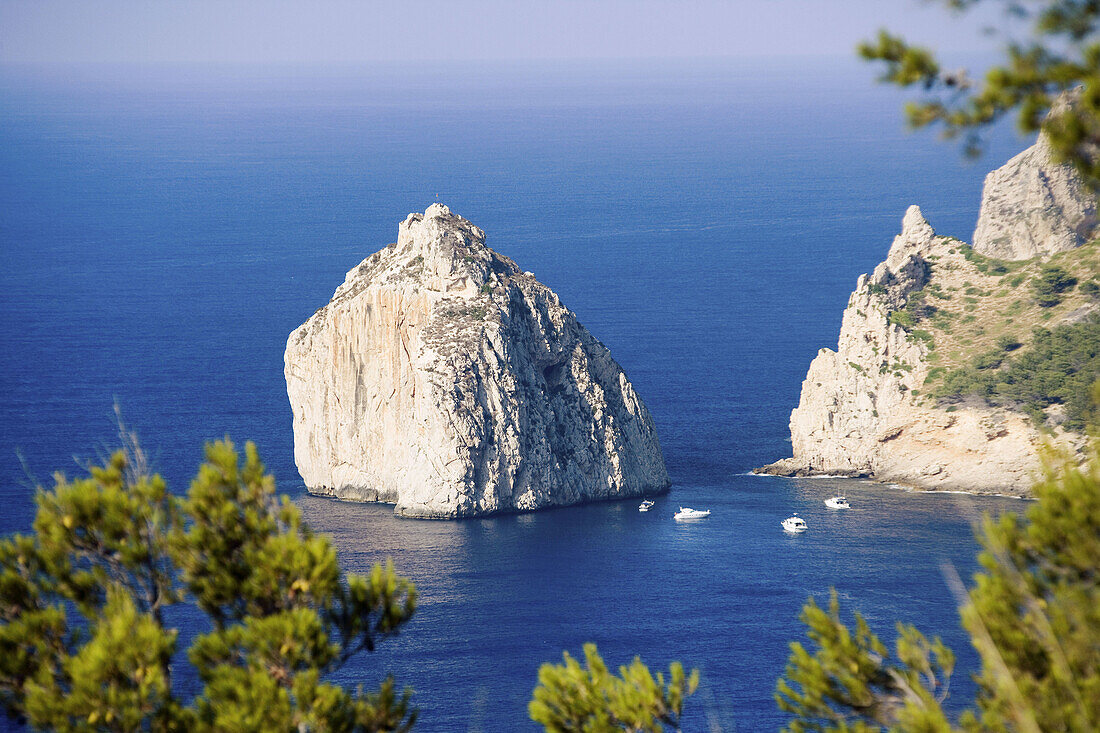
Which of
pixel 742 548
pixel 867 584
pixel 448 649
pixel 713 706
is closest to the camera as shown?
pixel 713 706

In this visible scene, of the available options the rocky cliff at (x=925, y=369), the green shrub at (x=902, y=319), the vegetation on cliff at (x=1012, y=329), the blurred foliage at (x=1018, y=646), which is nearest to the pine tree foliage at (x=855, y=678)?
the blurred foliage at (x=1018, y=646)

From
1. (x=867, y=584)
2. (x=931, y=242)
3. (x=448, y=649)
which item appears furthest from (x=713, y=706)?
(x=931, y=242)

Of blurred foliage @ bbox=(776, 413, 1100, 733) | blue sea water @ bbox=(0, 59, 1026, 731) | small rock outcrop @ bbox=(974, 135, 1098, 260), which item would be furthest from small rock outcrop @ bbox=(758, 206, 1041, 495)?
blurred foliage @ bbox=(776, 413, 1100, 733)

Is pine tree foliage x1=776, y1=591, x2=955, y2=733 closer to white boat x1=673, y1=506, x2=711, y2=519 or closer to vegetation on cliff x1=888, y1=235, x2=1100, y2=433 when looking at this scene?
white boat x1=673, y1=506, x2=711, y2=519

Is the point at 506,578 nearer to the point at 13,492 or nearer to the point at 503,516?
the point at 503,516

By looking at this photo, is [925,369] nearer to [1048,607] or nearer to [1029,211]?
[1029,211]

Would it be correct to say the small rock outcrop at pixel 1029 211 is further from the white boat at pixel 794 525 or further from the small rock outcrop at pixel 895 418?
the white boat at pixel 794 525
